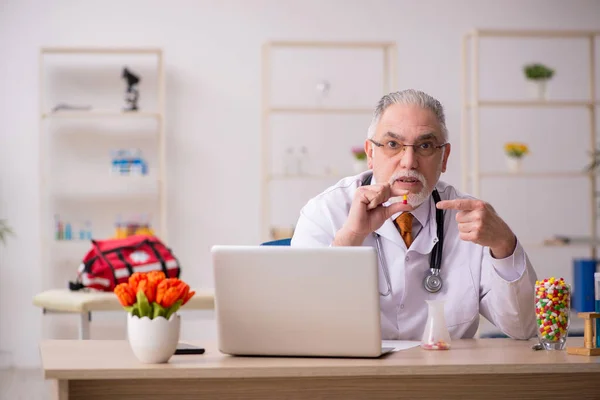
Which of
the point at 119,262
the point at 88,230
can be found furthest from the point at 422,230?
the point at 88,230

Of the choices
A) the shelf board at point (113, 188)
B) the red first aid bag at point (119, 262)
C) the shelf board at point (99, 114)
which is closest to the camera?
the red first aid bag at point (119, 262)

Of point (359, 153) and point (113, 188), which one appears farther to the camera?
point (113, 188)

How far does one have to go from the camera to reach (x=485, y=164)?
605 centimetres

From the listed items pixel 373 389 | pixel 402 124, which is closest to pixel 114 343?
pixel 373 389

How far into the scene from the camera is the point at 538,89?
5.66 metres

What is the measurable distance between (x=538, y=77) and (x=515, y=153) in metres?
0.49

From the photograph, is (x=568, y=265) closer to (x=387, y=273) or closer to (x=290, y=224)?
(x=290, y=224)

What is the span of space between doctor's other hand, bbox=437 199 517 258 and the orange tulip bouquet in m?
0.62

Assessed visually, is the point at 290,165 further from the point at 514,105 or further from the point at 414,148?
the point at 414,148

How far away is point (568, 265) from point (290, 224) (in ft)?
6.16

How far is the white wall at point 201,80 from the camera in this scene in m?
5.73

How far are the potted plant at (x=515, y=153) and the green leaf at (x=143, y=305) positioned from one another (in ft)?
13.8

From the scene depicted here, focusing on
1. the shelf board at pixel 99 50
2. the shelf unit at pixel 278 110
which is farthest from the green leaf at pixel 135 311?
the shelf board at pixel 99 50

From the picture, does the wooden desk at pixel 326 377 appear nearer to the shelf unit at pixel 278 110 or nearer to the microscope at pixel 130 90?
the shelf unit at pixel 278 110
